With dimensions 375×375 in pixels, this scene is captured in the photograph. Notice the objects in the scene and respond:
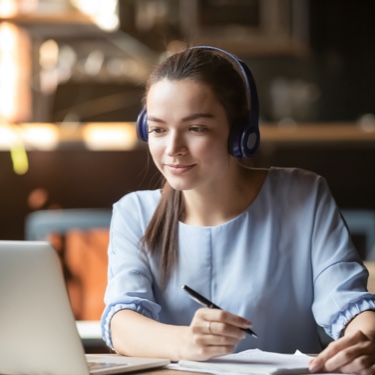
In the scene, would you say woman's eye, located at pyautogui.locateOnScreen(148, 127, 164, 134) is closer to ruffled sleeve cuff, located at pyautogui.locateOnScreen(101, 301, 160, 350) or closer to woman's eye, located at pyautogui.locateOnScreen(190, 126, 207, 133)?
woman's eye, located at pyautogui.locateOnScreen(190, 126, 207, 133)

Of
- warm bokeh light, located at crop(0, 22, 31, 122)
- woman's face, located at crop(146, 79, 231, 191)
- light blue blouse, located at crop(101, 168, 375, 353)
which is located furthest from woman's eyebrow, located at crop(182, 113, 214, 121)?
warm bokeh light, located at crop(0, 22, 31, 122)

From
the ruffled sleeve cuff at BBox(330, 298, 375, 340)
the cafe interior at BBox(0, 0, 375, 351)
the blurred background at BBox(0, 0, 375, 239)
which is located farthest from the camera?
the blurred background at BBox(0, 0, 375, 239)

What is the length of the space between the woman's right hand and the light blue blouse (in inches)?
11.1

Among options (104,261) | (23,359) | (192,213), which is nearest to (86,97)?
(104,261)

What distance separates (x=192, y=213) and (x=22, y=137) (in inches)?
89.1

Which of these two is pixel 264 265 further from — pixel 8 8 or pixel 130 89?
pixel 130 89

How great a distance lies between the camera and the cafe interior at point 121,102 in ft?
11.5

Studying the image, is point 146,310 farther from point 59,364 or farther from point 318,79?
point 318,79

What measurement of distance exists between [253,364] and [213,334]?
0.07 meters

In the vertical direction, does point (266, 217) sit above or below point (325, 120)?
above

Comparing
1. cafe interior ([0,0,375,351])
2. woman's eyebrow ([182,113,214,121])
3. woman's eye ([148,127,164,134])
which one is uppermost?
woman's eyebrow ([182,113,214,121])

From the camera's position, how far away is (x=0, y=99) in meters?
4.04

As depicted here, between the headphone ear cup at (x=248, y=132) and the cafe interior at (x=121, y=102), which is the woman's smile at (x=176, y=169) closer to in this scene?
the headphone ear cup at (x=248, y=132)

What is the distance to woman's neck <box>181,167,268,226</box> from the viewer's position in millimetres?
1763
